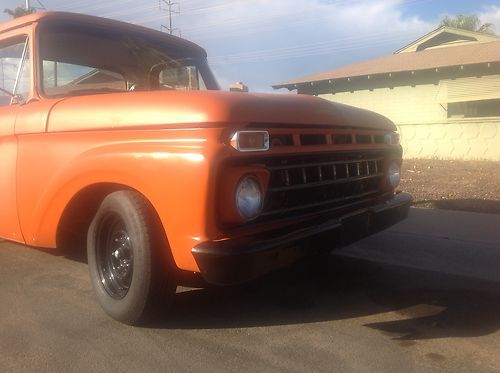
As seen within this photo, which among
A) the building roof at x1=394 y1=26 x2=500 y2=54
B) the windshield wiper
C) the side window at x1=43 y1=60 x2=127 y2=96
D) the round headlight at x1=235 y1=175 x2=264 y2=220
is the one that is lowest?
the round headlight at x1=235 y1=175 x2=264 y2=220

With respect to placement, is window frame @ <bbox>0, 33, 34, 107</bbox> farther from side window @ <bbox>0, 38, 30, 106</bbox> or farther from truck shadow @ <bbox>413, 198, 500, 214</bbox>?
truck shadow @ <bbox>413, 198, 500, 214</bbox>

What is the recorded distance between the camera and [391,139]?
439 cm

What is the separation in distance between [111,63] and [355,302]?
283 cm

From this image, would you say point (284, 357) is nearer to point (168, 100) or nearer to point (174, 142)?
point (174, 142)

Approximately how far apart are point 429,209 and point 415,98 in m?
9.71

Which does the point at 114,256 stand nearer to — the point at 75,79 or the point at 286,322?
the point at 286,322

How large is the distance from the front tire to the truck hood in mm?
496

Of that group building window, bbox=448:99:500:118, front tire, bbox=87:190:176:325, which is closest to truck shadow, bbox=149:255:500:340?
front tire, bbox=87:190:176:325

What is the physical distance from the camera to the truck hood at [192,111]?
2.91 metres

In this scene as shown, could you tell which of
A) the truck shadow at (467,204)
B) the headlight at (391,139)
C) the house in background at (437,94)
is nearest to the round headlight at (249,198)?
the headlight at (391,139)

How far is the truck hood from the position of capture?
9.55 feet

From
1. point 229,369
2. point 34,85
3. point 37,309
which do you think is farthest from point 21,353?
point 34,85

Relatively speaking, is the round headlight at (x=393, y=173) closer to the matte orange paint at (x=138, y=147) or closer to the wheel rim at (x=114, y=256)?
the matte orange paint at (x=138, y=147)

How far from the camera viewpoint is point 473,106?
52.3 ft
